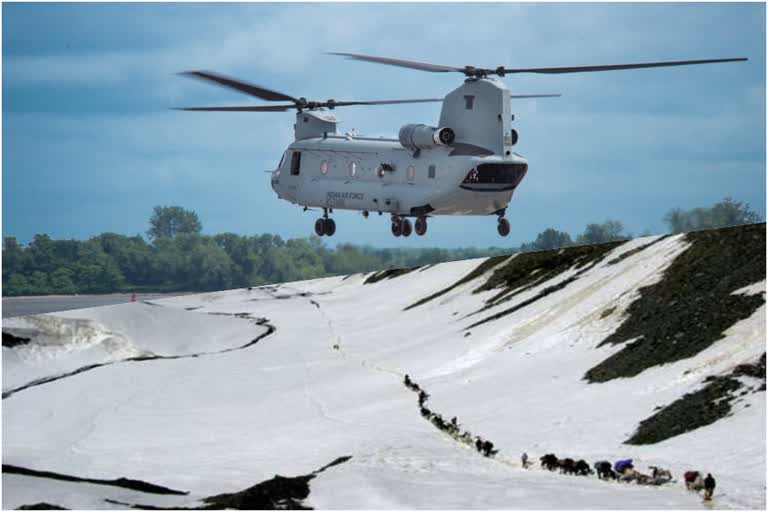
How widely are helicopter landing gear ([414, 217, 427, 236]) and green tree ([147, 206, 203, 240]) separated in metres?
6.02

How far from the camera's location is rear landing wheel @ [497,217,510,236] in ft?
99.5

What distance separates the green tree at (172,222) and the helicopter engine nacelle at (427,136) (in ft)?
23.1

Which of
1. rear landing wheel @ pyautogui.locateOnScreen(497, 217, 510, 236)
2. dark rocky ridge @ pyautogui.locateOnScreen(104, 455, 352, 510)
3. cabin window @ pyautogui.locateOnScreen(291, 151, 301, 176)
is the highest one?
cabin window @ pyautogui.locateOnScreen(291, 151, 301, 176)

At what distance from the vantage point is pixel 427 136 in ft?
116

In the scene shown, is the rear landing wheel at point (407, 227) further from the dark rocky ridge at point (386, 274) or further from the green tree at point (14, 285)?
the green tree at point (14, 285)

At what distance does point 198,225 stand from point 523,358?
52004 millimetres

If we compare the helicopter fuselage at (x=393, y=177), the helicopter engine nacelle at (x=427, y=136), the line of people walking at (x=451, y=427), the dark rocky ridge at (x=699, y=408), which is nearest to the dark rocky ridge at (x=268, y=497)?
the line of people walking at (x=451, y=427)

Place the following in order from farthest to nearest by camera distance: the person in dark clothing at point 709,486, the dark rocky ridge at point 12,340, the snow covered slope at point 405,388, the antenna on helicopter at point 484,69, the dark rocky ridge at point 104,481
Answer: the person in dark clothing at point 709,486 → the dark rocky ridge at point 104,481 → the snow covered slope at point 405,388 → the dark rocky ridge at point 12,340 → the antenna on helicopter at point 484,69

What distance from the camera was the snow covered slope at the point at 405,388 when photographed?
4184 cm

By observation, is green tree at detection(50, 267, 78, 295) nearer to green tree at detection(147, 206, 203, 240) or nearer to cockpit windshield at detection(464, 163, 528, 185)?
green tree at detection(147, 206, 203, 240)

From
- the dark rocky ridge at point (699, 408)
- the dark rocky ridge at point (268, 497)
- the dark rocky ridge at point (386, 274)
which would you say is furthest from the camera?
the dark rocky ridge at point (699, 408)

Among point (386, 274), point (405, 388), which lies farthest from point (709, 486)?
point (405, 388)

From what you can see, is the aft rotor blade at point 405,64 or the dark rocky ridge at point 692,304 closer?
the aft rotor blade at point 405,64

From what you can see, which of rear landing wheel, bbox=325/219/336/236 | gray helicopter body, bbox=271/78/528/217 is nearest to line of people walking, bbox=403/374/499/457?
gray helicopter body, bbox=271/78/528/217
